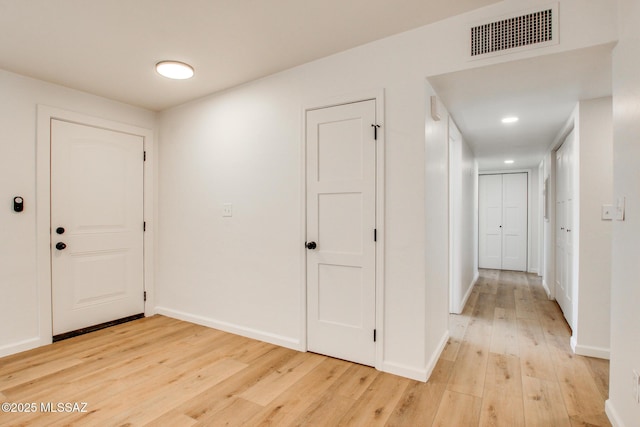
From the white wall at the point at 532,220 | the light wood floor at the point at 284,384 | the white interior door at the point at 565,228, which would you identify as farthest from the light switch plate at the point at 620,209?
the white wall at the point at 532,220

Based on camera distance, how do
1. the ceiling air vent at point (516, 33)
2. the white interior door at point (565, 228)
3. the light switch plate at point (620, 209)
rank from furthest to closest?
1. the white interior door at point (565, 228)
2. the ceiling air vent at point (516, 33)
3. the light switch plate at point (620, 209)

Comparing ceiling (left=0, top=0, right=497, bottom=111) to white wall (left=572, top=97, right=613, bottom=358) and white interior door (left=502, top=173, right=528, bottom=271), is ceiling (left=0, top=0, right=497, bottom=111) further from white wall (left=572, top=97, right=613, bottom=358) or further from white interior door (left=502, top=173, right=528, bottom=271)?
white interior door (left=502, top=173, right=528, bottom=271)

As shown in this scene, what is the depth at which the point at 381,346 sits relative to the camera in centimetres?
243

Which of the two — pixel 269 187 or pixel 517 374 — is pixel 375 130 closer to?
pixel 269 187

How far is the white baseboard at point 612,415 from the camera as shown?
5.72ft

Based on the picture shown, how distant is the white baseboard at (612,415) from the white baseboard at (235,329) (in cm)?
201

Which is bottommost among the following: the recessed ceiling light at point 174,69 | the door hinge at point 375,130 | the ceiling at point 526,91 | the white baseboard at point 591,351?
the white baseboard at point 591,351

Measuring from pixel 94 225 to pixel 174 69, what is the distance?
6.20 feet

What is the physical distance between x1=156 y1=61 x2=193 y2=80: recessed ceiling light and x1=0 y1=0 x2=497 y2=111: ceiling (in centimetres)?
6

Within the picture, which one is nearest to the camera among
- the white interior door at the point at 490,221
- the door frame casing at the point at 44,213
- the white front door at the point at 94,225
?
the door frame casing at the point at 44,213

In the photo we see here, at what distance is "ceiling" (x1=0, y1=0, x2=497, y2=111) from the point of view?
202 centimetres

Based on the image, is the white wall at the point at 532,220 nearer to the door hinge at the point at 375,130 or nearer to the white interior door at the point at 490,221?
the white interior door at the point at 490,221

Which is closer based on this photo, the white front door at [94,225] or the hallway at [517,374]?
the hallway at [517,374]

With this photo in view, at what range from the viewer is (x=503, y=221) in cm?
718
